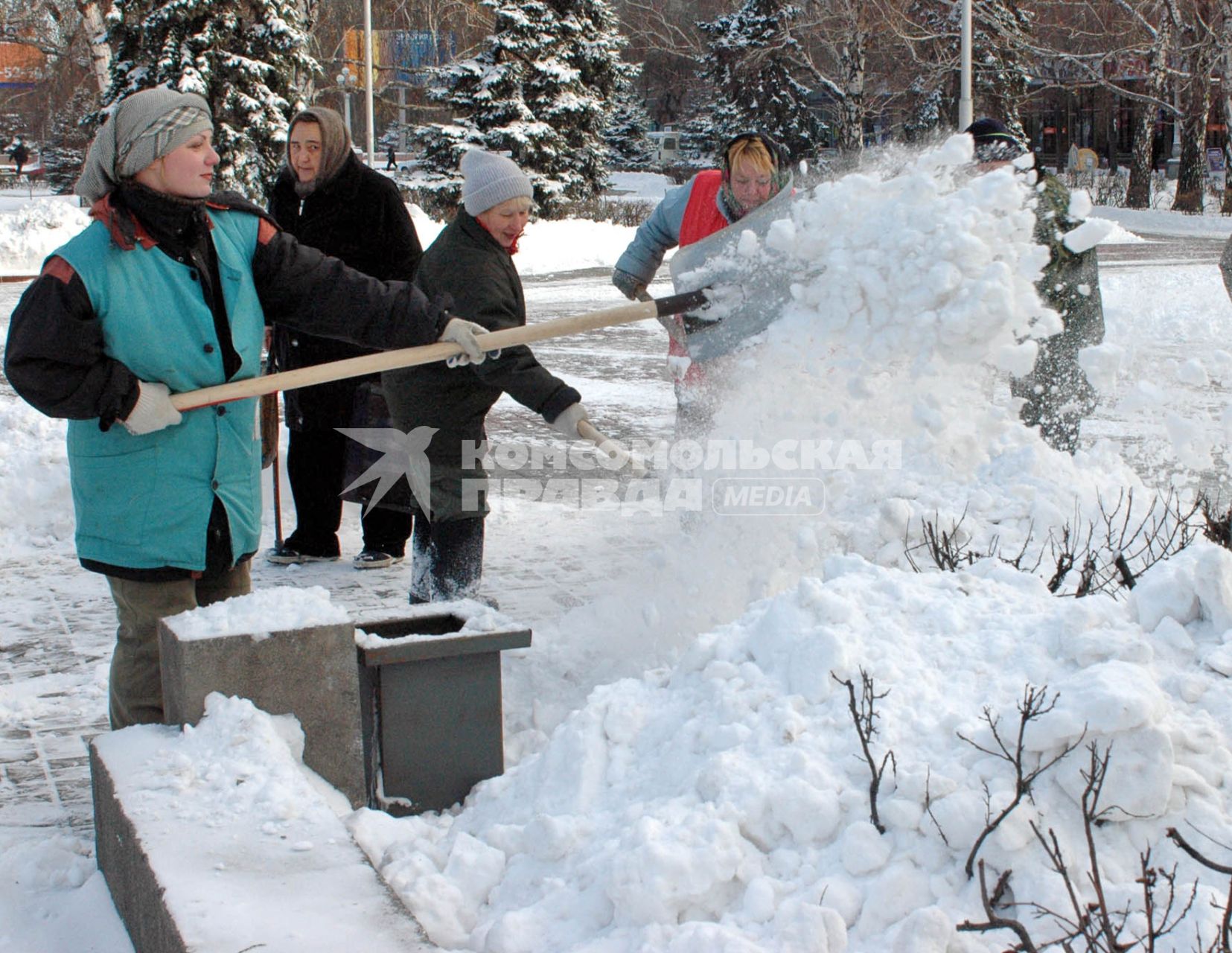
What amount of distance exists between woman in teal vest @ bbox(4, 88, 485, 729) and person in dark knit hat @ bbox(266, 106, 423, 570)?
189 centimetres

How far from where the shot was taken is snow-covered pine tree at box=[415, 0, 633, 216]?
2630 centimetres

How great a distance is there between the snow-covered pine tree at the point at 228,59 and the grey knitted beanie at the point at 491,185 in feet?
63.9

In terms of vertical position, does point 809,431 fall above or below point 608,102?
below

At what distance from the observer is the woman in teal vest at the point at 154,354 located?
2.75m

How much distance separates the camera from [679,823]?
2.28 metres

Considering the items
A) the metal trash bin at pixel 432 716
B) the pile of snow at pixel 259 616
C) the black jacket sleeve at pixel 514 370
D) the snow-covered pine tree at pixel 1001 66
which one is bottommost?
the metal trash bin at pixel 432 716

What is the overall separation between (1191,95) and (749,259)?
83.1ft

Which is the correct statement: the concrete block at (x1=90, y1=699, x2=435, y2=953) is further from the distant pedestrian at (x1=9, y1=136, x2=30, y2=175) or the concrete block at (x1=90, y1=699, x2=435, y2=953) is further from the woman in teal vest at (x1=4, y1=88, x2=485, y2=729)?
the distant pedestrian at (x1=9, y1=136, x2=30, y2=175)

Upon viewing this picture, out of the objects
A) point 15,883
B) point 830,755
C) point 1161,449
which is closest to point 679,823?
point 830,755

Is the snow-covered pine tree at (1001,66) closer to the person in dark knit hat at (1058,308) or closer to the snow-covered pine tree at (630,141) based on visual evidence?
the snow-covered pine tree at (630,141)

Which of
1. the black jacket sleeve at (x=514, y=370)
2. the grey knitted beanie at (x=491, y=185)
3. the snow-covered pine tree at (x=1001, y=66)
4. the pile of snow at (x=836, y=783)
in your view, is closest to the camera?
the pile of snow at (x=836, y=783)

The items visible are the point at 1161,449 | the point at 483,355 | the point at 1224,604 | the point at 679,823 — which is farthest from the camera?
the point at 1161,449

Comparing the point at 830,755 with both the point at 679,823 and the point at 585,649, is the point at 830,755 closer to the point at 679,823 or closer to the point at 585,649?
the point at 679,823

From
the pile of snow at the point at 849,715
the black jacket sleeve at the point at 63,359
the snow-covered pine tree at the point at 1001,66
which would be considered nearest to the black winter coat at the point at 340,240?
the pile of snow at the point at 849,715
